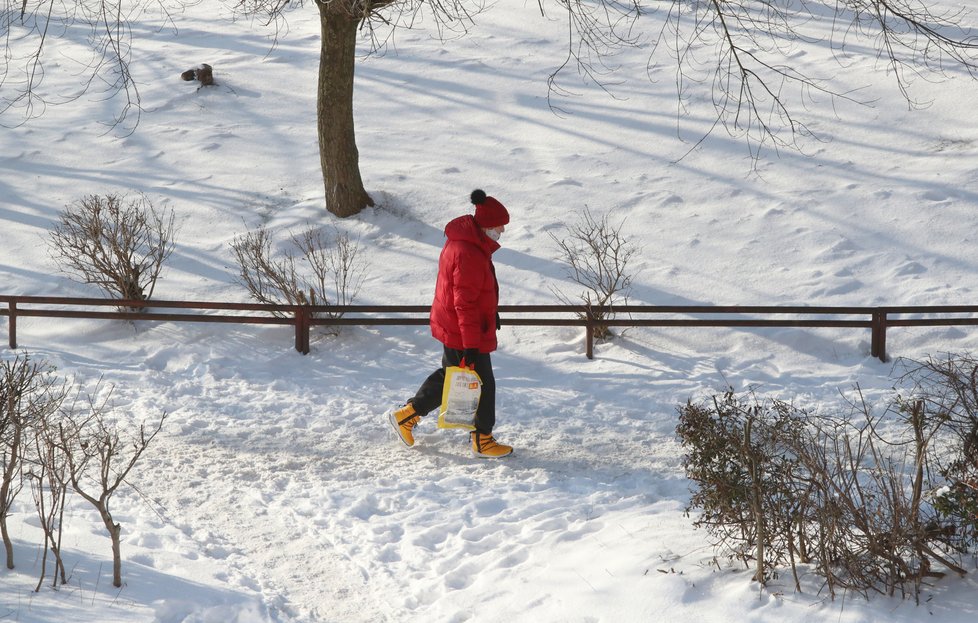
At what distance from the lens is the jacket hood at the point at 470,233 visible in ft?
19.9

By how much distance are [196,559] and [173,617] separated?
29.6 inches

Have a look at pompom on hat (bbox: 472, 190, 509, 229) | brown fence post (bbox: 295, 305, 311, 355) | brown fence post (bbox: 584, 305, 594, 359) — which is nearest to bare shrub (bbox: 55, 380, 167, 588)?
brown fence post (bbox: 295, 305, 311, 355)

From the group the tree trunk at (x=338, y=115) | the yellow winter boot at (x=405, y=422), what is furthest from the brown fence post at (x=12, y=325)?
the yellow winter boot at (x=405, y=422)

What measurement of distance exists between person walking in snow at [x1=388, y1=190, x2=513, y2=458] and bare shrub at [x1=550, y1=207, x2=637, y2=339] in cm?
213

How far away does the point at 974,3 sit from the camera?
1592cm

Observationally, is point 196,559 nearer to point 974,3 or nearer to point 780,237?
point 780,237

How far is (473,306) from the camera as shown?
609 centimetres

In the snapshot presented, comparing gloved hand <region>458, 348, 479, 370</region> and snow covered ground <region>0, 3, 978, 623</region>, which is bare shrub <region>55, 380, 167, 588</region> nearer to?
snow covered ground <region>0, 3, 978, 623</region>

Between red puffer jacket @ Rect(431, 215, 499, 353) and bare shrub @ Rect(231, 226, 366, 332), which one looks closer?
red puffer jacket @ Rect(431, 215, 499, 353)

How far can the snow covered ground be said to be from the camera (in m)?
4.67

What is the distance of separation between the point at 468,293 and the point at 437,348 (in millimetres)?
2618

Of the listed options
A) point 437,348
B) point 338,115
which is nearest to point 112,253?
point 338,115

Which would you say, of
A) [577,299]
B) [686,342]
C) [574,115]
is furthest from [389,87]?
[686,342]

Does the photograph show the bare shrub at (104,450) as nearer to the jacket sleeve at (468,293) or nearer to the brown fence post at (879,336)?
the jacket sleeve at (468,293)
